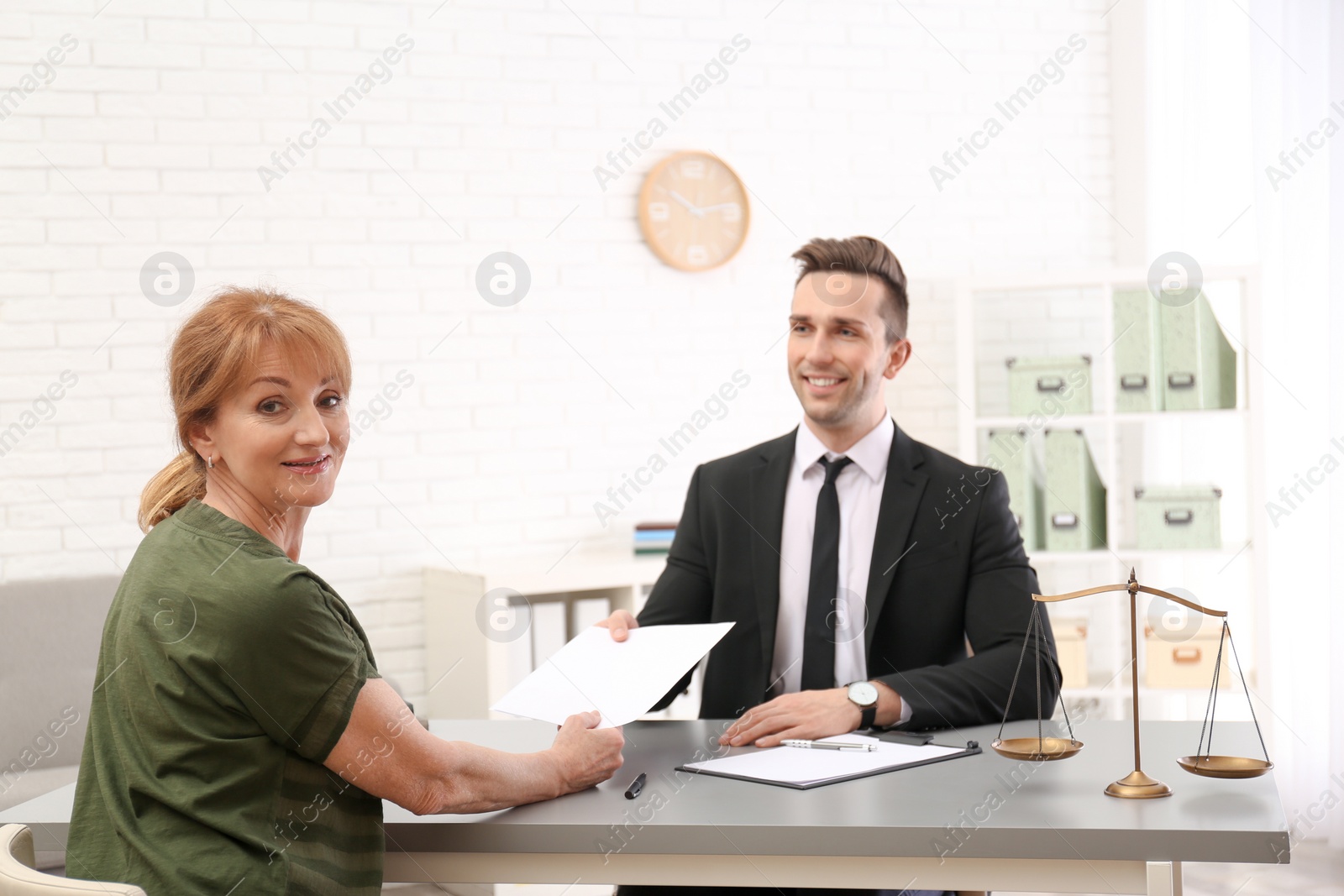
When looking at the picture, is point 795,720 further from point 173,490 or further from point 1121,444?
point 1121,444

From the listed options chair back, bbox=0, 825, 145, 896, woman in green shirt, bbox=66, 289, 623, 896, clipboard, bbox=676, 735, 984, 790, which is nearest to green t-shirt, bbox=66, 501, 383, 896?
woman in green shirt, bbox=66, 289, 623, 896

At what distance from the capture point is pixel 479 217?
14.1 ft

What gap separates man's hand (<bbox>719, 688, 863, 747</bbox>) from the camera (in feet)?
6.44

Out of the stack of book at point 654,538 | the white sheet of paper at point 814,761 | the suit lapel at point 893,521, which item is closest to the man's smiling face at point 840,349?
the suit lapel at point 893,521

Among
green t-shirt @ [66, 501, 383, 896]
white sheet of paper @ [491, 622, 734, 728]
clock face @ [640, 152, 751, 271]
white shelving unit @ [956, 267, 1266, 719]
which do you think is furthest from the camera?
clock face @ [640, 152, 751, 271]

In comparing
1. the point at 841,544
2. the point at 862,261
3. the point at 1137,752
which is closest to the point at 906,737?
the point at 1137,752

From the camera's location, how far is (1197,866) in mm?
3883

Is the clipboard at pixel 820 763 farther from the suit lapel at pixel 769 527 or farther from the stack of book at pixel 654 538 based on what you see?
the stack of book at pixel 654 538

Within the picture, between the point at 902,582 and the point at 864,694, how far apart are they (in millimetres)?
357

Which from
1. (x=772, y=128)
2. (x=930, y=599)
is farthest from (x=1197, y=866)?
(x=772, y=128)

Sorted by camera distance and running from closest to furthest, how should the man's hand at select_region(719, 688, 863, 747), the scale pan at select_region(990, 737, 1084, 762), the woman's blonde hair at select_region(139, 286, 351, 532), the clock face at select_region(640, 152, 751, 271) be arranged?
the woman's blonde hair at select_region(139, 286, 351, 532) < the scale pan at select_region(990, 737, 1084, 762) < the man's hand at select_region(719, 688, 863, 747) < the clock face at select_region(640, 152, 751, 271)

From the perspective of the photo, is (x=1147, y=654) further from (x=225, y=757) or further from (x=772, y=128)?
(x=225, y=757)

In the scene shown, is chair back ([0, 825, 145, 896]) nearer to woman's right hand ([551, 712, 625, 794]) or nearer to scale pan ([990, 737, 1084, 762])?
woman's right hand ([551, 712, 625, 794])

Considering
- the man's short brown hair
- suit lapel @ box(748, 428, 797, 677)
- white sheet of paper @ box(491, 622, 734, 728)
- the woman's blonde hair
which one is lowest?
white sheet of paper @ box(491, 622, 734, 728)
